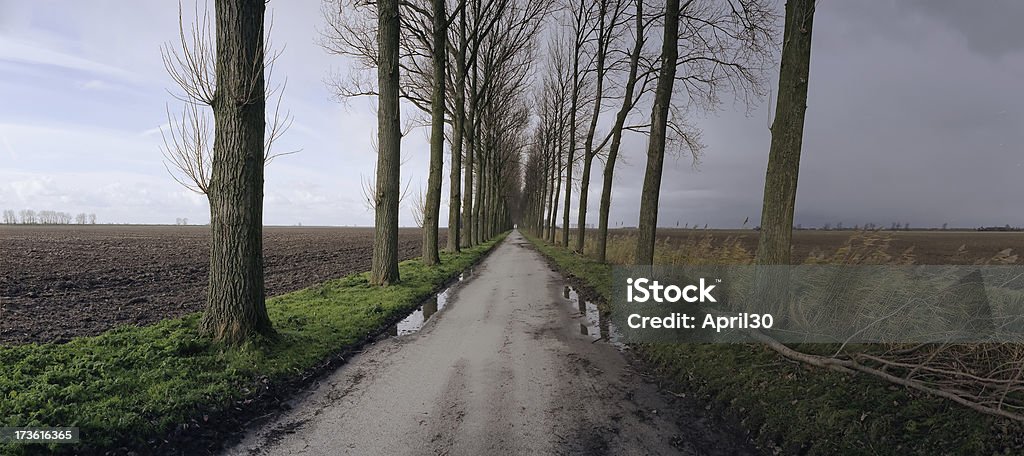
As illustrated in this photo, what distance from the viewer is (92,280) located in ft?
51.2

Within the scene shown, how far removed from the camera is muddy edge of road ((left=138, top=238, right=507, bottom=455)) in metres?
3.96

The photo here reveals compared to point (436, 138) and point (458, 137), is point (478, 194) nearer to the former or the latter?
point (458, 137)

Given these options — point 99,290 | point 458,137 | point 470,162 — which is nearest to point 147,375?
point 99,290

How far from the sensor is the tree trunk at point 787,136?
651 cm

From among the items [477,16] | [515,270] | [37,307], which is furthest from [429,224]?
[37,307]

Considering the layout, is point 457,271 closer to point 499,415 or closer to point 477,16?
point 477,16

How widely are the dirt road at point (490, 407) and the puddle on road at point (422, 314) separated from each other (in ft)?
1.72

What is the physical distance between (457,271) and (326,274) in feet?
15.4

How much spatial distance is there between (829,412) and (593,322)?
5240 mm

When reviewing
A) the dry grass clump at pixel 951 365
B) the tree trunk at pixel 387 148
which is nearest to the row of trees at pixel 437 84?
the tree trunk at pixel 387 148

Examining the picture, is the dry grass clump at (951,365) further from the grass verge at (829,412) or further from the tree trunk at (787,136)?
the tree trunk at (787,136)

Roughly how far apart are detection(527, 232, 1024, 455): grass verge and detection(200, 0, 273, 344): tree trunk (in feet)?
18.0

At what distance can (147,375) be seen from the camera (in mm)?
5086

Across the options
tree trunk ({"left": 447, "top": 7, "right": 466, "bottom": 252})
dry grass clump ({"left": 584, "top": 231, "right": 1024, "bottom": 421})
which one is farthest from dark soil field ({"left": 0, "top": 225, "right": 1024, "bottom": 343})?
tree trunk ({"left": 447, "top": 7, "right": 466, "bottom": 252})
